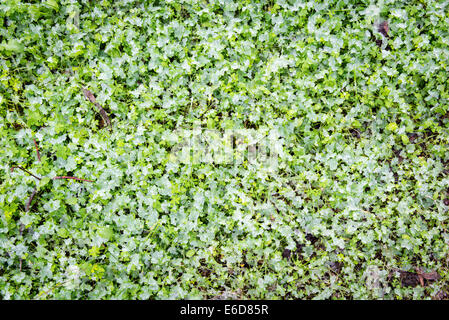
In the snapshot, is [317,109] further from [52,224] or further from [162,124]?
[52,224]

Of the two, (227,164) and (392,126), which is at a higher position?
(392,126)

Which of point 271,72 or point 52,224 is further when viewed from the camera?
point 271,72

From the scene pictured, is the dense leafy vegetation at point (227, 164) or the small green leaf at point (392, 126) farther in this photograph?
the small green leaf at point (392, 126)

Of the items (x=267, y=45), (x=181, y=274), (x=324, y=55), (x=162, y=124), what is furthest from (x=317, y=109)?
(x=181, y=274)

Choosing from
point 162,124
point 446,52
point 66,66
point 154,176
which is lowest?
point 154,176

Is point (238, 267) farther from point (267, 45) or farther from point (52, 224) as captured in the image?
point (267, 45)

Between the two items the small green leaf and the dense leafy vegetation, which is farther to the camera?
the small green leaf

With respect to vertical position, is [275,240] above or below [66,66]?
below
